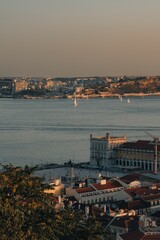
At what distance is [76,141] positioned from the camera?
31625mm

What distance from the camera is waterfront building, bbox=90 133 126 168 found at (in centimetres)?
2377

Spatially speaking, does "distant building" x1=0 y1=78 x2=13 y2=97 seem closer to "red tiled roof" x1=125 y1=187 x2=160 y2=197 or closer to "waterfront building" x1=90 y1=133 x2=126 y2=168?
"waterfront building" x1=90 y1=133 x2=126 y2=168

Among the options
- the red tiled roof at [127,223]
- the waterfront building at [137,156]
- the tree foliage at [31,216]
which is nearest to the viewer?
the tree foliage at [31,216]

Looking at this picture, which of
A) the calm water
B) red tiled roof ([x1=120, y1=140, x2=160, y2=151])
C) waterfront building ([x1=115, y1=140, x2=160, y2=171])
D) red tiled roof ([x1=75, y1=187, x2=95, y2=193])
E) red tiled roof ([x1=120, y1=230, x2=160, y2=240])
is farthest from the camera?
the calm water

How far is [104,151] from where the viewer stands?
24.0 meters

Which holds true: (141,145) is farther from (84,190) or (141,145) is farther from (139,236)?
(139,236)

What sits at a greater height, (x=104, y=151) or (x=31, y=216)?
(x=31, y=216)

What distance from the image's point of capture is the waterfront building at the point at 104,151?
2377 cm

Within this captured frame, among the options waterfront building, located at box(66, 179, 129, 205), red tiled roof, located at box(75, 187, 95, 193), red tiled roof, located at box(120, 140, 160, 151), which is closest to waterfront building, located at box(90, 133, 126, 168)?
red tiled roof, located at box(120, 140, 160, 151)

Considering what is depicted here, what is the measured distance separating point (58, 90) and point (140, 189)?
9616 centimetres

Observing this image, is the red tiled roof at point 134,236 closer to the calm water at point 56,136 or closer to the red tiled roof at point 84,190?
the red tiled roof at point 84,190

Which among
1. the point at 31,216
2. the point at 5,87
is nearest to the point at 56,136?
the point at 31,216

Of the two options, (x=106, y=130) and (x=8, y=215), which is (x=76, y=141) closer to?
(x=106, y=130)

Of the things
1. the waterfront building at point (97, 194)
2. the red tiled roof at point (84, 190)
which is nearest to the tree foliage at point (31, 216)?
the waterfront building at point (97, 194)
